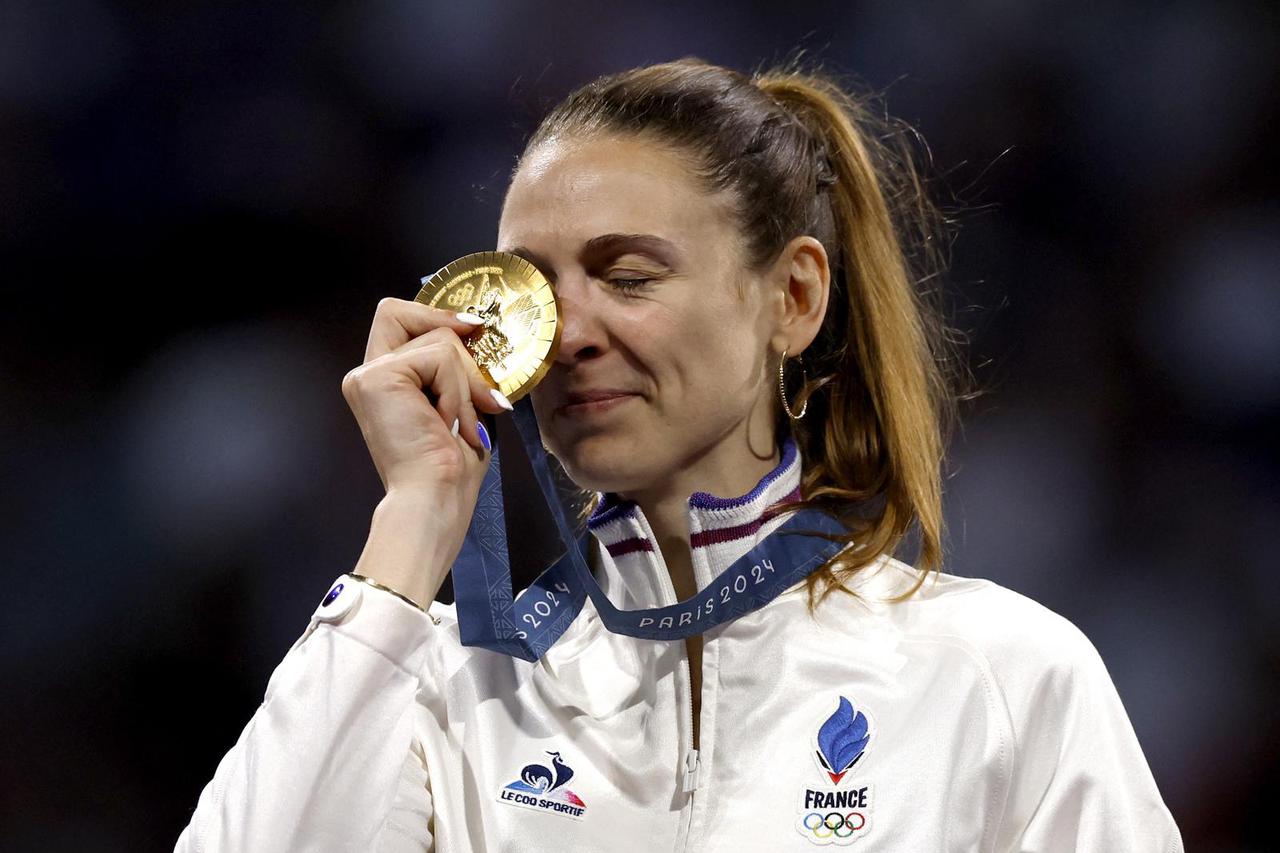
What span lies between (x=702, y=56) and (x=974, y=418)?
1.30 meters

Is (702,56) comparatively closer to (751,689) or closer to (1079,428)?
(1079,428)

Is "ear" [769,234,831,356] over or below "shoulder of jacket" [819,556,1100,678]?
over

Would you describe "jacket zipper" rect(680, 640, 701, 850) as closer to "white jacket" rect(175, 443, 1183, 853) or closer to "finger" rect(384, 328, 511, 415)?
"white jacket" rect(175, 443, 1183, 853)

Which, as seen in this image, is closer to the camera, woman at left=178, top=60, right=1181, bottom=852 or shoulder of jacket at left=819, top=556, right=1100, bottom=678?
woman at left=178, top=60, right=1181, bottom=852

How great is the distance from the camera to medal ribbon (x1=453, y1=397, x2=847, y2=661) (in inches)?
78.8

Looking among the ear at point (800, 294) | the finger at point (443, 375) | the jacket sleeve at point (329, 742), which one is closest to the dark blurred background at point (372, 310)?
the ear at point (800, 294)

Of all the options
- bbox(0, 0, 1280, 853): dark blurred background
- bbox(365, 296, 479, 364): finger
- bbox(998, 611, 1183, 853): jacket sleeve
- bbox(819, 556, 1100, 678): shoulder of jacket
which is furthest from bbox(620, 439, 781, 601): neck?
bbox(0, 0, 1280, 853): dark blurred background

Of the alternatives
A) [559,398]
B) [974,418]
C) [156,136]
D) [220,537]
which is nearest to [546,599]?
[559,398]

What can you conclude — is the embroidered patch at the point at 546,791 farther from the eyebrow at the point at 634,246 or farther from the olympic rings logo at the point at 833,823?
the eyebrow at the point at 634,246

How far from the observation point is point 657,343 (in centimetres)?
199

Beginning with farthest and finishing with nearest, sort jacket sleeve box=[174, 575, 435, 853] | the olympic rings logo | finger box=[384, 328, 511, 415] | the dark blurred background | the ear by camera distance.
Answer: the dark blurred background, the ear, finger box=[384, 328, 511, 415], the olympic rings logo, jacket sleeve box=[174, 575, 435, 853]

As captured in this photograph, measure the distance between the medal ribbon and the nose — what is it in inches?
7.4

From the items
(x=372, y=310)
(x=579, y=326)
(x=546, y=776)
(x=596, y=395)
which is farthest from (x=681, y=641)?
(x=372, y=310)

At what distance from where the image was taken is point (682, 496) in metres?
2.14
